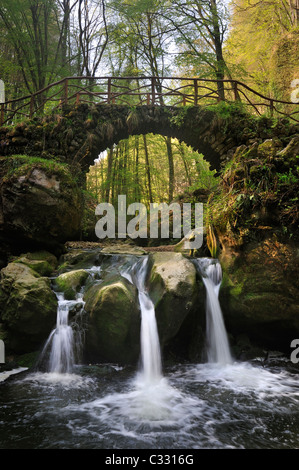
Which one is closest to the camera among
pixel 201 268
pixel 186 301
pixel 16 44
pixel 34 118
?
pixel 186 301

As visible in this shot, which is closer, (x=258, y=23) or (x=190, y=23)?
(x=190, y=23)

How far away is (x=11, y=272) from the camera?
5.67m

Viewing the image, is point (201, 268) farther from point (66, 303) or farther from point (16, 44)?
point (16, 44)

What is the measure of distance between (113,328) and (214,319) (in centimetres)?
201

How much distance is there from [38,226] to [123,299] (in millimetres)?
3375

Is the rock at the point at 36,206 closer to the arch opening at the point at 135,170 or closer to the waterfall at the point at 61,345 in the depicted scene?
the waterfall at the point at 61,345

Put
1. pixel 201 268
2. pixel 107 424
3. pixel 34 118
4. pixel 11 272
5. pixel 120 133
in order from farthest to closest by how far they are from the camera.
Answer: pixel 120 133, pixel 34 118, pixel 201 268, pixel 11 272, pixel 107 424

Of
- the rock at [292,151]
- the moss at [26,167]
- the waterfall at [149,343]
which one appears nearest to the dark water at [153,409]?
the waterfall at [149,343]

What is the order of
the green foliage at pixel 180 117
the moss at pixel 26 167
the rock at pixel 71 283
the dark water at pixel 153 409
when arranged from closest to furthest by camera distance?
the dark water at pixel 153 409, the rock at pixel 71 283, the moss at pixel 26 167, the green foliage at pixel 180 117

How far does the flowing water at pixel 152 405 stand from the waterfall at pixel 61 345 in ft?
0.09

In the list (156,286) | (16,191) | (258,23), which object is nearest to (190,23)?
(258,23)

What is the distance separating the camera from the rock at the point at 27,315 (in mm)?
4945

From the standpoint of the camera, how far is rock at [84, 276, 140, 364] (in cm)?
493

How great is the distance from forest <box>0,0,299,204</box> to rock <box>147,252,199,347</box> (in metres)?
7.29
